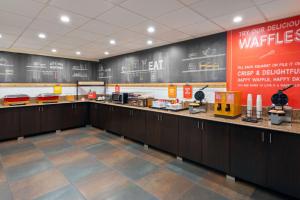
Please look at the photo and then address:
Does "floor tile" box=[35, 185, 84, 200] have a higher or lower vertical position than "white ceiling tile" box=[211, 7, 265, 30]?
lower

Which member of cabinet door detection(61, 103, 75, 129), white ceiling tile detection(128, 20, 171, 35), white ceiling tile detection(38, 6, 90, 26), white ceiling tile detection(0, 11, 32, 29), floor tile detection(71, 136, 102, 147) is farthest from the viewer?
cabinet door detection(61, 103, 75, 129)

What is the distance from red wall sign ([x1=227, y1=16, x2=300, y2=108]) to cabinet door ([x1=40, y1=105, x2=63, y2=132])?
504cm

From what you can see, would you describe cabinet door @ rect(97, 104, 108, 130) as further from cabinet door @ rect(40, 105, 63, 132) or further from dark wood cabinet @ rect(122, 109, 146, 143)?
cabinet door @ rect(40, 105, 63, 132)

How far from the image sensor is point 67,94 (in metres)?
6.28

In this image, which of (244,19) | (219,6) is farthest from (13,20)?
(244,19)

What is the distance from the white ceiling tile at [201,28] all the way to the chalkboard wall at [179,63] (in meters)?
0.19

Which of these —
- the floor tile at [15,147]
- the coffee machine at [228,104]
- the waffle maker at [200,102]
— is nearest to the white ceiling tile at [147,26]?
the waffle maker at [200,102]

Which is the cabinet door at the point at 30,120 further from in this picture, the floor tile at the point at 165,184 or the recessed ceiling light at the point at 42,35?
the floor tile at the point at 165,184

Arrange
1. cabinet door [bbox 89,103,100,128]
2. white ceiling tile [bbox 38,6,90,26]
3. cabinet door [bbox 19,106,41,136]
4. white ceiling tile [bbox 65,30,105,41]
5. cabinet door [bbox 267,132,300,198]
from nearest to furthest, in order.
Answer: cabinet door [bbox 267,132,300,198] → white ceiling tile [bbox 38,6,90,26] → white ceiling tile [bbox 65,30,105,41] → cabinet door [bbox 19,106,41,136] → cabinet door [bbox 89,103,100,128]

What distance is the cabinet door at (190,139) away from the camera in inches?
122

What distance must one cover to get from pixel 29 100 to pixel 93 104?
6.20 ft

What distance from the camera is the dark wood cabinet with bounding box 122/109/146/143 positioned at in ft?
13.7

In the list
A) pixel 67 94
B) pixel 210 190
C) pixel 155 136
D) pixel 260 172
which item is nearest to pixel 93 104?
pixel 67 94

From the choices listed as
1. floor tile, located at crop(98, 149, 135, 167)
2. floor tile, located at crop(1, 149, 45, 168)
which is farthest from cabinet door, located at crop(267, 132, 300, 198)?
floor tile, located at crop(1, 149, 45, 168)
